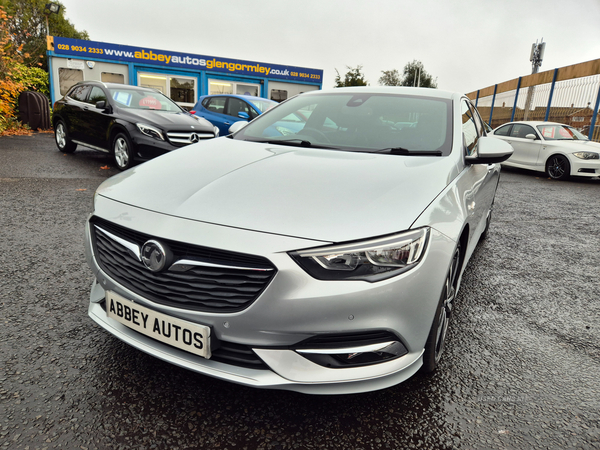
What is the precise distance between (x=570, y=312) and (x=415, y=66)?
278ft

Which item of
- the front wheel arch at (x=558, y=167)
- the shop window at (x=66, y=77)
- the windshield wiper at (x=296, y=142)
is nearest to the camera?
the windshield wiper at (x=296, y=142)

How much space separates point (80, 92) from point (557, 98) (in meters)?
16.2

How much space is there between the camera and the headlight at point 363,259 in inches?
60.4

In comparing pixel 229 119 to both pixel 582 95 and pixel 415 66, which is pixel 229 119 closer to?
pixel 582 95

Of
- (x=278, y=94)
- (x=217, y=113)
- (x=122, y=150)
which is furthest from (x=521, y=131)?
(x=278, y=94)

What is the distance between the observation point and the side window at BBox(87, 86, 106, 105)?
8119 mm

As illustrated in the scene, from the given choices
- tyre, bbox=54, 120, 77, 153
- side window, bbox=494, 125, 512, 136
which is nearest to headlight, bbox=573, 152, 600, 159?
side window, bbox=494, 125, 512, 136

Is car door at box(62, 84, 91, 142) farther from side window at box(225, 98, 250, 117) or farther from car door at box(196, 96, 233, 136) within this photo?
side window at box(225, 98, 250, 117)

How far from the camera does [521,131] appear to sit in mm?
11336

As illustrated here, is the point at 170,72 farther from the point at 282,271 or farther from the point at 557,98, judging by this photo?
the point at 282,271

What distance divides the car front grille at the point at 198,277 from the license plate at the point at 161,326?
0.20 ft

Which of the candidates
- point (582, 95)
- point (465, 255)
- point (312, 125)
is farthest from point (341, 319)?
point (582, 95)

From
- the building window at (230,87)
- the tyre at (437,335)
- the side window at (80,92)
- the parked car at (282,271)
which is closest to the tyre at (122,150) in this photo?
the side window at (80,92)

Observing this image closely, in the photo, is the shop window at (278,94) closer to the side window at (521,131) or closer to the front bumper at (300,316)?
the side window at (521,131)
